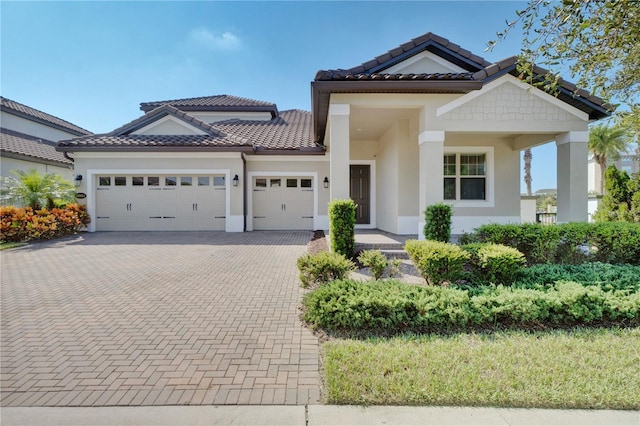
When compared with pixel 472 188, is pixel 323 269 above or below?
below

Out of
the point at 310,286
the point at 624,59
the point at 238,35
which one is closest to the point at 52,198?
the point at 238,35

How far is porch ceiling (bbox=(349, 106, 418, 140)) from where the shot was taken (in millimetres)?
8484

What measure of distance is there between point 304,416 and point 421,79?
7.43m

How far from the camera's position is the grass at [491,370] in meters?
2.46

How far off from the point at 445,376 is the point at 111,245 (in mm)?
10817

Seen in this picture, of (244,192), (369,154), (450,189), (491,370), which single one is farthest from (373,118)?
(491,370)

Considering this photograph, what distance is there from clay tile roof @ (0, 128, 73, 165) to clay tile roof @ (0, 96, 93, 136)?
135cm

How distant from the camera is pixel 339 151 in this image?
7.67 meters

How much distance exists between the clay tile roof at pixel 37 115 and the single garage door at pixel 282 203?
18017mm

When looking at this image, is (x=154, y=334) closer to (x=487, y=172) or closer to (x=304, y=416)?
(x=304, y=416)

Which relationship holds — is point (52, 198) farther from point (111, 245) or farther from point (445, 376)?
point (445, 376)

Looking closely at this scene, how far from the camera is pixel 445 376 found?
272cm

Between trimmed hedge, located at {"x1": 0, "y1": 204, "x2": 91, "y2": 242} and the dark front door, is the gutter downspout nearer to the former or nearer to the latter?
the dark front door

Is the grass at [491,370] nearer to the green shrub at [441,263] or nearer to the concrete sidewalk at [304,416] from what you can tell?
the concrete sidewalk at [304,416]
